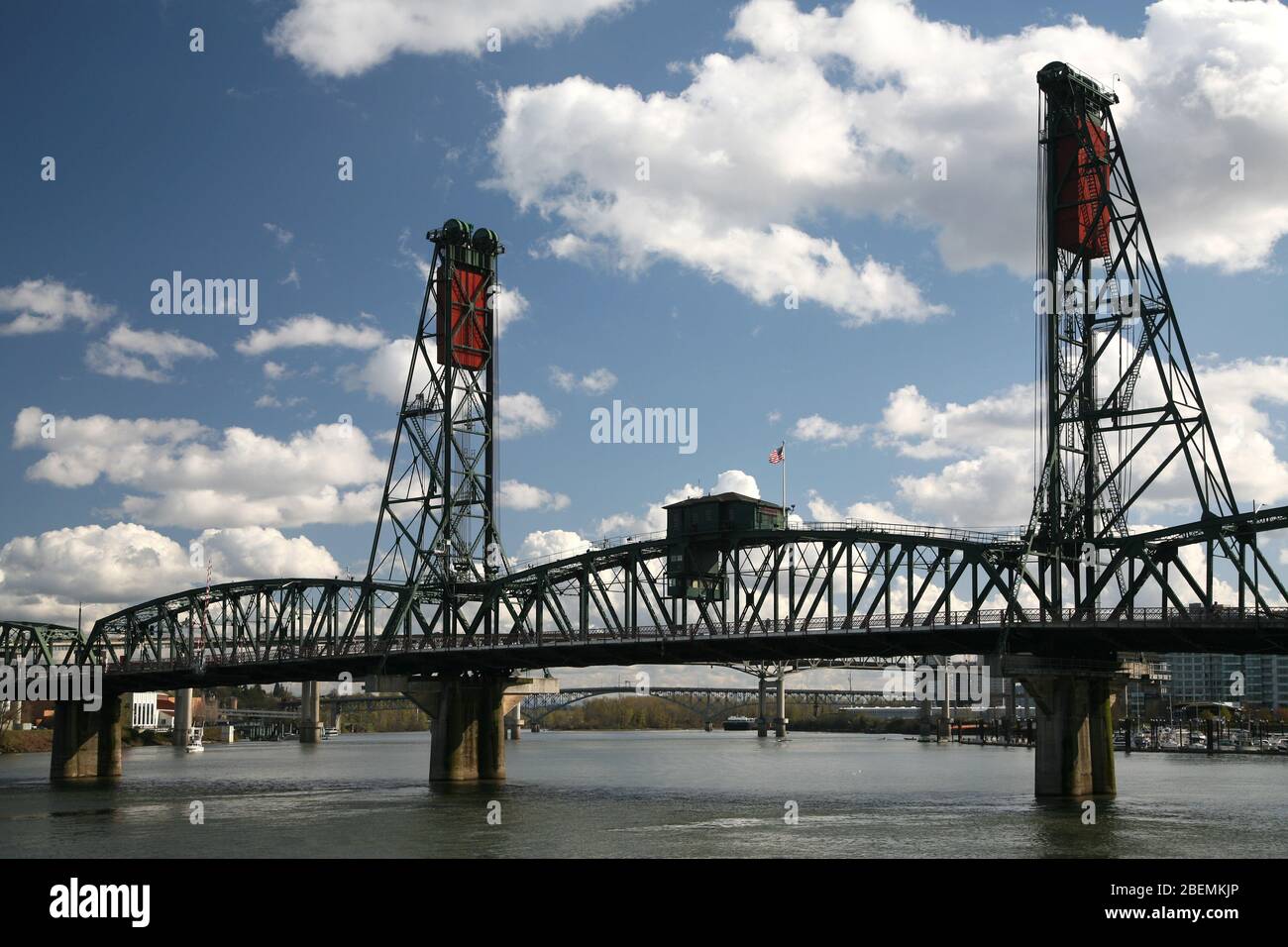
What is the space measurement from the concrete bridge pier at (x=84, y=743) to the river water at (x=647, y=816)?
3132 millimetres

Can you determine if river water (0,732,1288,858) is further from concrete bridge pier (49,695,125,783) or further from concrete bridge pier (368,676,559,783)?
concrete bridge pier (368,676,559,783)

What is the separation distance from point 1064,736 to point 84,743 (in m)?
96.3

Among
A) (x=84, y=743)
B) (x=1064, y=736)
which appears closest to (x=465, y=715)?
(x=84, y=743)

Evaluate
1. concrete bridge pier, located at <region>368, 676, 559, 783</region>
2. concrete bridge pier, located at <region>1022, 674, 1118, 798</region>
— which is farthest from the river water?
concrete bridge pier, located at <region>368, 676, 559, 783</region>

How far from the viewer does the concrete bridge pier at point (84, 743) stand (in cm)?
13462

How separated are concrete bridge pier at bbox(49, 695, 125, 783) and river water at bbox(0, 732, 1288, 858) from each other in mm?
3132

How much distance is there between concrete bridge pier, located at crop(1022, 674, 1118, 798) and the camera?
285ft

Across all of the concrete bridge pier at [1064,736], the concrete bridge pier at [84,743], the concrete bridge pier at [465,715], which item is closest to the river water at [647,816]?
the concrete bridge pier at [1064,736]

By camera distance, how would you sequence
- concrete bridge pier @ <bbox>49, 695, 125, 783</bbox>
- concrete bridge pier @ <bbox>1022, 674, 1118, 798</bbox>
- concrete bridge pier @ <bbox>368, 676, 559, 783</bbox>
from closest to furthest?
concrete bridge pier @ <bbox>1022, 674, 1118, 798</bbox>
concrete bridge pier @ <bbox>368, 676, 559, 783</bbox>
concrete bridge pier @ <bbox>49, 695, 125, 783</bbox>

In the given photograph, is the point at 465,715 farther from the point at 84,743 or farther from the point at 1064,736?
the point at 1064,736

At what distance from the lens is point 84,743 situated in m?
137

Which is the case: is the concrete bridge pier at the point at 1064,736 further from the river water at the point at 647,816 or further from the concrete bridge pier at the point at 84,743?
the concrete bridge pier at the point at 84,743
